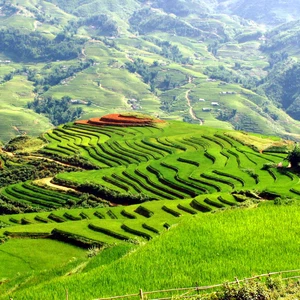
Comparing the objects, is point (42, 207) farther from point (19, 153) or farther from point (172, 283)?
point (172, 283)

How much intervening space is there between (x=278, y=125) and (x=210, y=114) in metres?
28.1

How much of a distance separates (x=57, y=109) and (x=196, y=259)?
16381 cm

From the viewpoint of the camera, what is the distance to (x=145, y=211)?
35125 millimetres

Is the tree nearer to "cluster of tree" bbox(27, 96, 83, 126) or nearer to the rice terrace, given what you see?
the rice terrace

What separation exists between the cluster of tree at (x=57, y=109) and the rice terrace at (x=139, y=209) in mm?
89371

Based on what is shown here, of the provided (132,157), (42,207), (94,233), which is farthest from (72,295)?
(132,157)

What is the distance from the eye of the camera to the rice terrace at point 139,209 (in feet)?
49.3

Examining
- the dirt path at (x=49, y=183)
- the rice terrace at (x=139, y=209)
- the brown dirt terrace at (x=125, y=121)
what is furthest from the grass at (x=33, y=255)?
the brown dirt terrace at (x=125, y=121)

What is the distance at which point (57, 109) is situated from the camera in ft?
570

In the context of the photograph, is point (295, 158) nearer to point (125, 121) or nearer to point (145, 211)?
point (145, 211)

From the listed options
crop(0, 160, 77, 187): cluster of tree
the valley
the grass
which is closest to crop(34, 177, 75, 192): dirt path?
the valley

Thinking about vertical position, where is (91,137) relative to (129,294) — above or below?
below

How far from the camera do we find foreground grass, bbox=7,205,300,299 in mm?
13953

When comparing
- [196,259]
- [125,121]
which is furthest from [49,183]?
[196,259]
